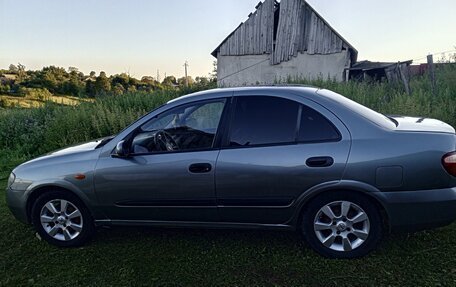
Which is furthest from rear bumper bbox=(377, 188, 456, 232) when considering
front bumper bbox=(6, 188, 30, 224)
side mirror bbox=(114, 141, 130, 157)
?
front bumper bbox=(6, 188, 30, 224)

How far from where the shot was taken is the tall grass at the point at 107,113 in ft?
22.8

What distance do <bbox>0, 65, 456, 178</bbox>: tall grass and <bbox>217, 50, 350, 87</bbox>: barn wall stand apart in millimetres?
8907

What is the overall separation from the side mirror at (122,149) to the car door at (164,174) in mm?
35

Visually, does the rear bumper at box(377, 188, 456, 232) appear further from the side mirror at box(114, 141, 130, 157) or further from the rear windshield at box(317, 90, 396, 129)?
the side mirror at box(114, 141, 130, 157)

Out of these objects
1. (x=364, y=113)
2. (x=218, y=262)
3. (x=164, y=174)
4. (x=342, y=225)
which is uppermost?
(x=364, y=113)

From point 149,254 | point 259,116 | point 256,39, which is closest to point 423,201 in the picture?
point 259,116

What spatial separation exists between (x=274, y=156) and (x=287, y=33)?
18351 millimetres

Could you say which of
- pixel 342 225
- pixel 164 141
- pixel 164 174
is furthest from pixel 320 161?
pixel 164 141

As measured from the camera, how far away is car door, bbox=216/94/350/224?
2840mm

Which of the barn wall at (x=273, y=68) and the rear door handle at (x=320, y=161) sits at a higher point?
the barn wall at (x=273, y=68)

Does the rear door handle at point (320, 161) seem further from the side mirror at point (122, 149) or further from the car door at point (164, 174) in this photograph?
the side mirror at point (122, 149)

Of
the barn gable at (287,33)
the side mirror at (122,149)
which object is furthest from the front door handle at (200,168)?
the barn gable at (287,33)

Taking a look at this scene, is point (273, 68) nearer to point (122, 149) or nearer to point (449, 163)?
point (122, 149)

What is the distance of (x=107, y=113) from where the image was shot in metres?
8.46
